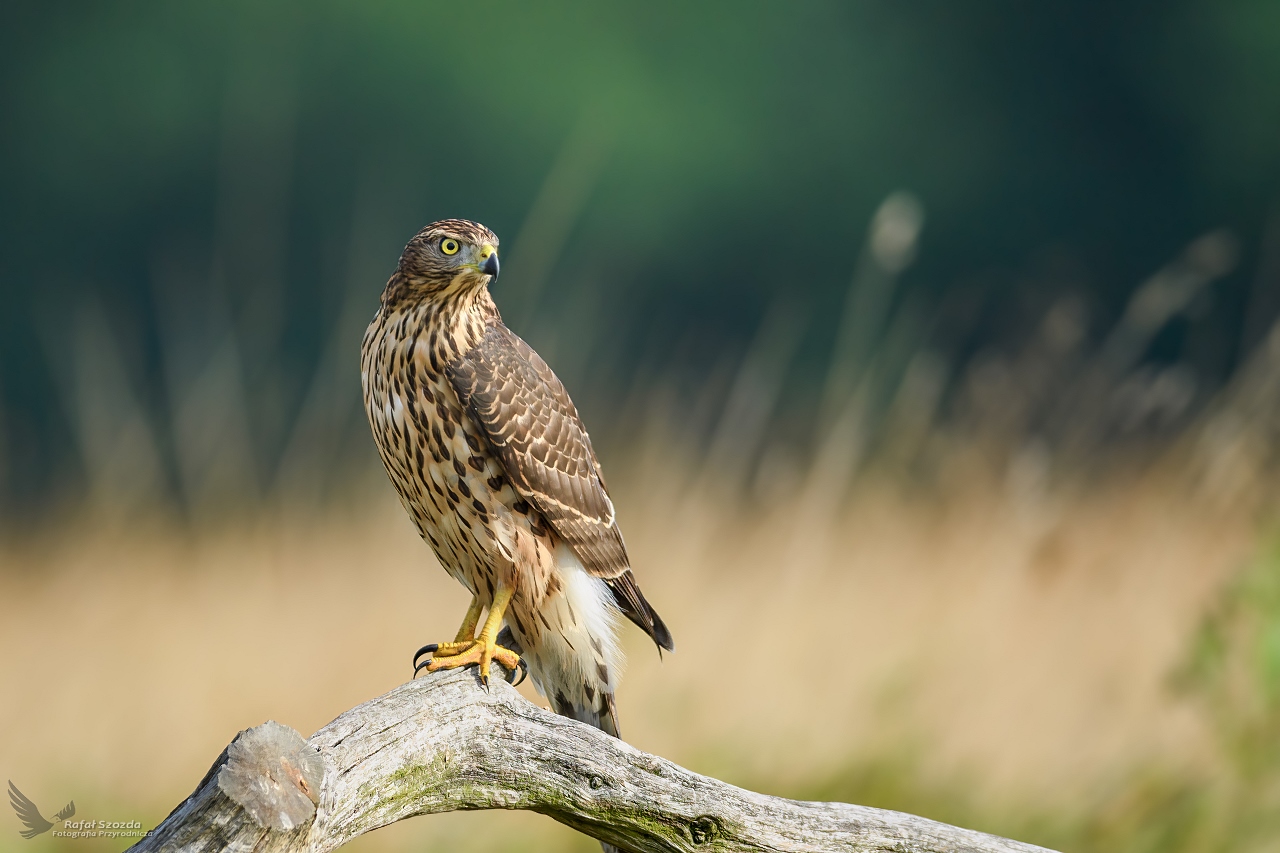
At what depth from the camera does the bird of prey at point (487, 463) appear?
104 inches

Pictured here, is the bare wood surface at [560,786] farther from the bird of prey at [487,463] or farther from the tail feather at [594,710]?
the tail feather at [594,710]

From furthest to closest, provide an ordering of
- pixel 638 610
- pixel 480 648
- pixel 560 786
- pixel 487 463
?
pixel 638 610
pixel 487 463
pixel 480 648
pixel 560 786

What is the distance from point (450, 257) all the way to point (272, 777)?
3.65 feet

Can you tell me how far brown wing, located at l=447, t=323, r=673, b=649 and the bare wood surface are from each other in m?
0.49

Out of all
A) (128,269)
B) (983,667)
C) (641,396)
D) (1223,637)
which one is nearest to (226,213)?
(128,269)

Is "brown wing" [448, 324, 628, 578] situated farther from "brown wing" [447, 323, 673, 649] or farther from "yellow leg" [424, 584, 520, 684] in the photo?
"yellow leg" [424, 584, 520, 684]

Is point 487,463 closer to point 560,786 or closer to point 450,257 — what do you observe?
point 450,257

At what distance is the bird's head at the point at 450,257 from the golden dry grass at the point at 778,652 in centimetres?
172

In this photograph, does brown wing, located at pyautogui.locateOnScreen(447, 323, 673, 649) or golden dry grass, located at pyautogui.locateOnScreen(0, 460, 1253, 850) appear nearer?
brown wing, located at pyautogui.locateOnScreen(447, 323, 673, 649)

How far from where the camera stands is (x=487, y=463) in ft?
8.82

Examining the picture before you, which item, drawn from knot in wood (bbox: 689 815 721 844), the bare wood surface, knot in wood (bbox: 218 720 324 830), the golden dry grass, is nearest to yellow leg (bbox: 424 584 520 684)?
the bare wood surface

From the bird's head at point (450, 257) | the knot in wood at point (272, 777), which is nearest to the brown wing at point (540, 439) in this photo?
the bird's head at point (450, 257)

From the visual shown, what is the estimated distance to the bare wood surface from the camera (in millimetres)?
2141

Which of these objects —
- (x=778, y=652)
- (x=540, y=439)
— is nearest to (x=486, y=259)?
(x=540, y=439)
